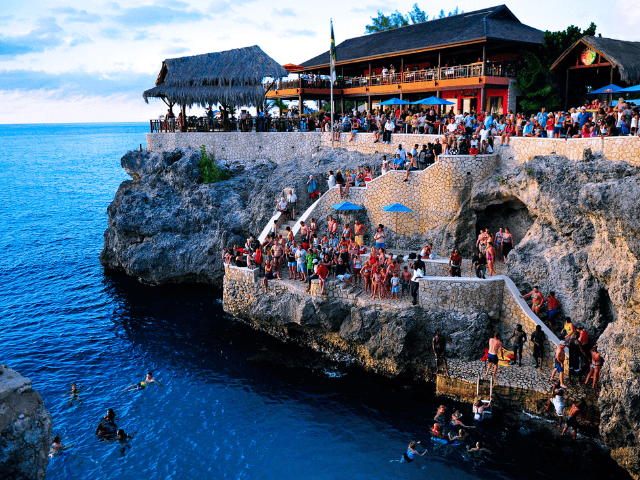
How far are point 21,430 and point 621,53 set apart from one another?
2817 centimetres

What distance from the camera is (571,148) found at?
60.2 feet

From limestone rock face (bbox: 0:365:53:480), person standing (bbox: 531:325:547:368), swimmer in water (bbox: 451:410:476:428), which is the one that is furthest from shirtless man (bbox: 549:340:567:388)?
limestone rock face (bbox: 0:365:53:480)

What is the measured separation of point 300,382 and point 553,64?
21101 millimetres

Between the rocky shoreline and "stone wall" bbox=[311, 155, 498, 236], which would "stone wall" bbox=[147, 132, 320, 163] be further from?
"stone wall" bbox=[311, 155, 498, 236]

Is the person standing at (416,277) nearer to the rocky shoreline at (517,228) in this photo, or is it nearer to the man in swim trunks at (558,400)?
the rocky shoreline at (517,228)

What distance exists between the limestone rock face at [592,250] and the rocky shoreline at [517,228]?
0.03m

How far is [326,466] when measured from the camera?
14.7 meters

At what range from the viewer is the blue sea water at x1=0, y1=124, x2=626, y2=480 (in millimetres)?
14539

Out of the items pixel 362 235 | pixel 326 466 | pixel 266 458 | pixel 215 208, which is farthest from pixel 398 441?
pixel 215 208

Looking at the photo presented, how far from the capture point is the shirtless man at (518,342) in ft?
54.7

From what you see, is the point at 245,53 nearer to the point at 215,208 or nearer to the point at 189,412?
the point at 215,208

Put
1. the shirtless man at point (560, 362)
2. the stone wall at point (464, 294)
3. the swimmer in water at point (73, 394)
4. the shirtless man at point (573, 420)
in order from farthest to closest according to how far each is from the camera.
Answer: the swimmer in water at point (73, 394) → the stone wall at point (464, 294) → the shirtless man at point (560, 362) → the shirtless man at point (573, 420)

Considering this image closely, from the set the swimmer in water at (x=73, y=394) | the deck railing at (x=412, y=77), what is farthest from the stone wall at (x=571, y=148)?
the swimmer in water at (x=73, y=394)

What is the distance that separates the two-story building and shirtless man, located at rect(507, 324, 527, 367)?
15472mm
